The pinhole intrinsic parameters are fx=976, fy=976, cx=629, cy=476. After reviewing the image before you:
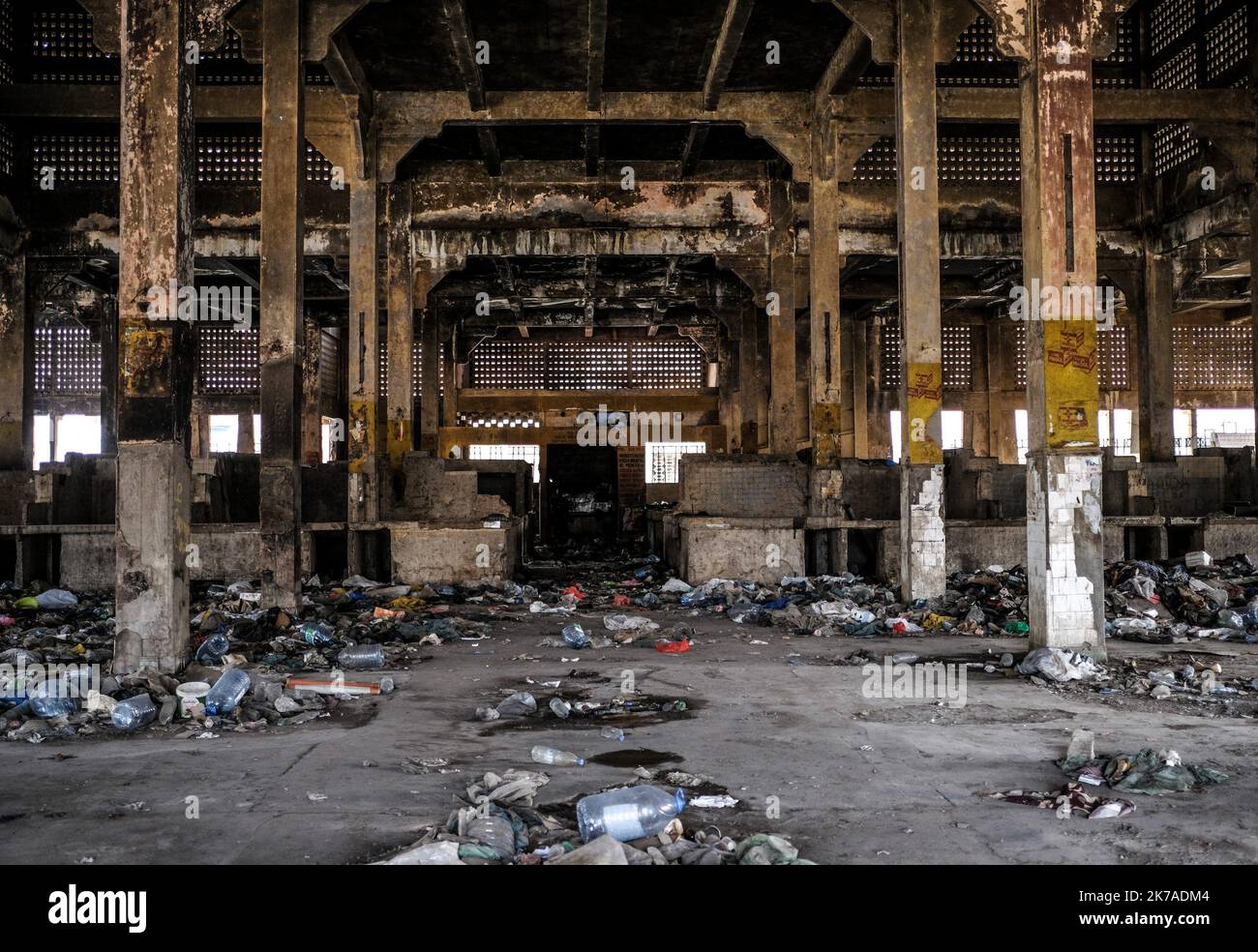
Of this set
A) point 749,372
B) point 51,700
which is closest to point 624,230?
point 749,372

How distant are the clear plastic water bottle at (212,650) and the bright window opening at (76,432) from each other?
20.6 m

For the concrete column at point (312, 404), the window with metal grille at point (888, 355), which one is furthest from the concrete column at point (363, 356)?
the window with metal grille at point (888, 355)

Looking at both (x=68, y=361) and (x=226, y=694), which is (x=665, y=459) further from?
(x=226, y=694)

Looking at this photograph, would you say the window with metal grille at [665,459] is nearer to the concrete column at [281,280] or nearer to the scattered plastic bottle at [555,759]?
the concrete column at [281,280]

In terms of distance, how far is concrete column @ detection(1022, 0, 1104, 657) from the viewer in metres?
7.38

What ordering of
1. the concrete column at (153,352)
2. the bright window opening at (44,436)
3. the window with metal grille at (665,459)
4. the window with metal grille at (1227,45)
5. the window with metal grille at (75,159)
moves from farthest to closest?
the window with metal grille at (665,459)
the bright window opening at (44,436)
the window with metal grille at (75,159)
the window with metal grille at (1227,45)
the concrete column at (153,352)

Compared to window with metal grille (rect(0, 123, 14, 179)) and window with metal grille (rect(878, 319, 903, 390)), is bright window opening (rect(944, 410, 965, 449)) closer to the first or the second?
window with metal grille (rect(878, 319, 903, 390))

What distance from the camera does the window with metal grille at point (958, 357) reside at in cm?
2577

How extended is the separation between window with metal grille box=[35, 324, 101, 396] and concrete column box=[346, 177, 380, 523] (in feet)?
48.2

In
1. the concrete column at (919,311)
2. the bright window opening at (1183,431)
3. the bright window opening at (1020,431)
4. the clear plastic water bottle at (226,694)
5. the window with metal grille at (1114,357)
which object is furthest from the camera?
the bright window opening at (1183,431)

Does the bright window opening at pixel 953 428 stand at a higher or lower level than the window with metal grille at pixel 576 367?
lower

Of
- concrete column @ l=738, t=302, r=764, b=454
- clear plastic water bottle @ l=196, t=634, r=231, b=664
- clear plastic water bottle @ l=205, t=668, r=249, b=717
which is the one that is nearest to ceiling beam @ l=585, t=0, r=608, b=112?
clear plastic water bottle @ l=196, t=634, r=231, b=664

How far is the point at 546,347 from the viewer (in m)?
28.2
